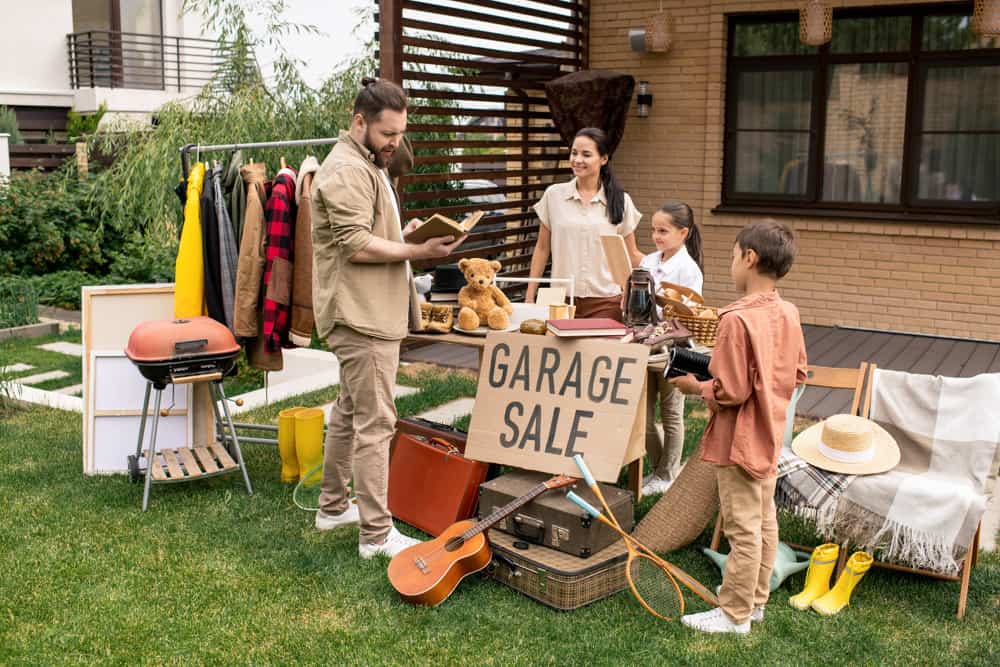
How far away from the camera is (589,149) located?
518cm

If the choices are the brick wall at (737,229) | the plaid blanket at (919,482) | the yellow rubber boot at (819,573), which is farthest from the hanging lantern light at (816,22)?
the yellow rubber boot at (819,573)

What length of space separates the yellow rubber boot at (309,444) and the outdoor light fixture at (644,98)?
18.1 feet

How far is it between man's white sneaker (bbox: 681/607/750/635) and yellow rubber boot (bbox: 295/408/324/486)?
2219 millimetres

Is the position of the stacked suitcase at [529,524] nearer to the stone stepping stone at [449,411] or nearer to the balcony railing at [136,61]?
the stone stepping stone at [449,411]

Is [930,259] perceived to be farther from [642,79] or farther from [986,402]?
[986,402]

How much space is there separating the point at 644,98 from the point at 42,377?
575 centimetres

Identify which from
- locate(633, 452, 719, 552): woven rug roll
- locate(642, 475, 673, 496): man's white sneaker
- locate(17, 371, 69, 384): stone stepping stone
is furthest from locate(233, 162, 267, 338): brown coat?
locate(17, 371, 69, 384): stone stepping stone

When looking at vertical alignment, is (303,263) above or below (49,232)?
above

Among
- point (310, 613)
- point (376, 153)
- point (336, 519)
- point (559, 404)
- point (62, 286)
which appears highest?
point (376, 153)

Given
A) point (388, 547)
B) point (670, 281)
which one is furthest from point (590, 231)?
point (388, 547)

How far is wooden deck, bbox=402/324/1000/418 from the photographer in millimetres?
7445

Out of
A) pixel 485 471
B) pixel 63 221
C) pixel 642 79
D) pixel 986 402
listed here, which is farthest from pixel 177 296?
pixel 63 221

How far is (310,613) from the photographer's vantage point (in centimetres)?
384

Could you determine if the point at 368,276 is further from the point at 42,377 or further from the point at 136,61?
the point at 136,61
